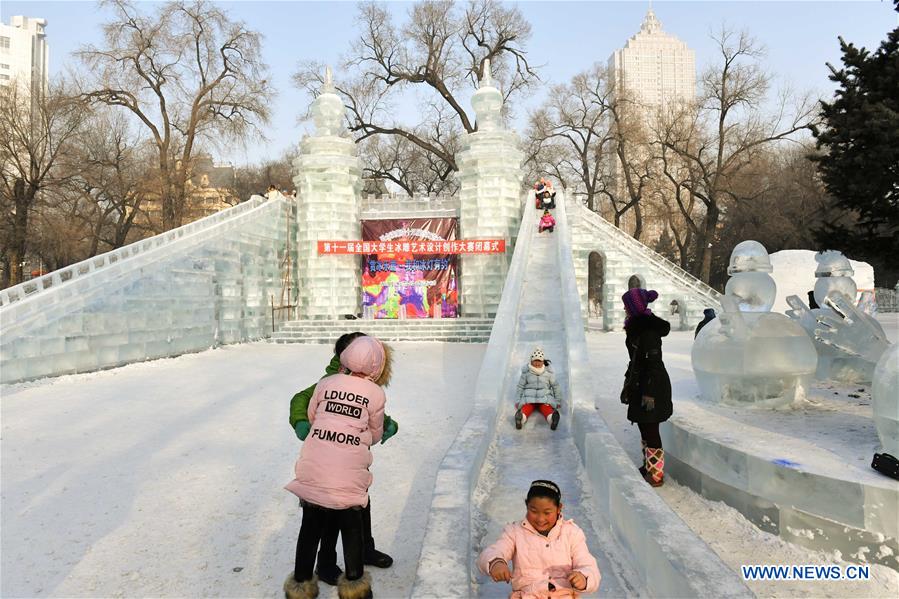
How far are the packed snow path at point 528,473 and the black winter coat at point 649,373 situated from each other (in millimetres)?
836

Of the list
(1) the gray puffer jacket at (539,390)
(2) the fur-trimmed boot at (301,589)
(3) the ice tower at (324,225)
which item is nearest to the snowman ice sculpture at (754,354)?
(1) the gray puffer jacket at (539,390)

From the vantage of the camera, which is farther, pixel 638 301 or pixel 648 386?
pixel 638 301

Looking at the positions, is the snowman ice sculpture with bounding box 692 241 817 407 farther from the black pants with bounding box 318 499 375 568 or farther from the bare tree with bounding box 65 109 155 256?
the bare tree with bounding box 65 109 155 256

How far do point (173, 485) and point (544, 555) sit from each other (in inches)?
140

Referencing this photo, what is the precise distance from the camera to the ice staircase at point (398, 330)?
15977 millimetres

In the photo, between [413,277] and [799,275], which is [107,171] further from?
[799,275]

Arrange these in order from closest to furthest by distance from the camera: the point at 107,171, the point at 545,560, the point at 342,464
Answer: the point at 545,560, the point at 342,464, the point at 107,171

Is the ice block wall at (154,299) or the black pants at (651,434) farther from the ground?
the ice block wall at (154,299)

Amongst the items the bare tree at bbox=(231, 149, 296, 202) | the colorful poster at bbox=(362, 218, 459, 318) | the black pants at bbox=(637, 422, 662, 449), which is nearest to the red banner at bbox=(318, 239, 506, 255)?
the colorful poster at bbox=(362, 218, 459, 318)

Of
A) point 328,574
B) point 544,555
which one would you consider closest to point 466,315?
point 328,574

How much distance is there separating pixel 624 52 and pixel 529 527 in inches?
4193

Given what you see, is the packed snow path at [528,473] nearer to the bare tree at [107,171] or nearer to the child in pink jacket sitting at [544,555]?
the child in pink jacket sitting at [544,555]

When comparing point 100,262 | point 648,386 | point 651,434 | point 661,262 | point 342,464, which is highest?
point 661,262

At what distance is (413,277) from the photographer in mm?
18547
